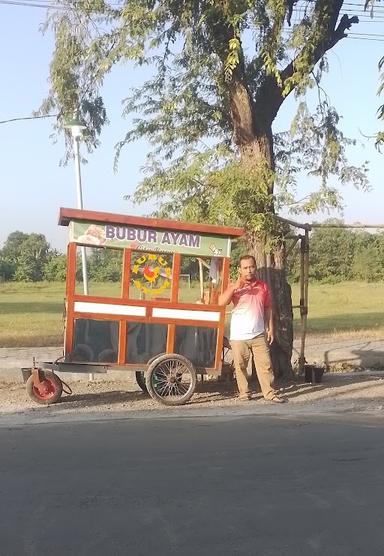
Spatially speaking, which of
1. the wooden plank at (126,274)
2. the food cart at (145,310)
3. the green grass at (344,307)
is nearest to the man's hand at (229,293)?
the food cart at (145,310)

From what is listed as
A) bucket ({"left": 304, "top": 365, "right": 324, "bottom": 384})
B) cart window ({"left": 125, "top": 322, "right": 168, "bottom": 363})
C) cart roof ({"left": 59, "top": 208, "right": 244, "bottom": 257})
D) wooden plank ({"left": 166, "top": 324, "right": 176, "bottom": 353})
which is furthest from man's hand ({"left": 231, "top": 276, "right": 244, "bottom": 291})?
bucket ({"left": 304, "top": 365, "right": 324, "bottom": 384})

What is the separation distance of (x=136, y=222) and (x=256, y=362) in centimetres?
246

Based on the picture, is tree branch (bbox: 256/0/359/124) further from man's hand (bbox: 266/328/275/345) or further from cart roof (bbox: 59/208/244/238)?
man's hand (bbox: 266/328/275/345)

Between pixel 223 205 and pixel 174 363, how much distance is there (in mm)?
2353

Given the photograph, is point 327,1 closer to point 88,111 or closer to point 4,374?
point 88,111

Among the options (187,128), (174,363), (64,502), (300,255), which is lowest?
(64,502)

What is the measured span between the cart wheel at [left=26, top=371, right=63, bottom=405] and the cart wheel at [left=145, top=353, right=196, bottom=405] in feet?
3.98

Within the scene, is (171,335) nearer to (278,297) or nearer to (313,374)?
(278,297)

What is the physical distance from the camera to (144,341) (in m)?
8.95

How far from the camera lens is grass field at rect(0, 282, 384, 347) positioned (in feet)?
54.3

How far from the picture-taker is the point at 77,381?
11.1 m

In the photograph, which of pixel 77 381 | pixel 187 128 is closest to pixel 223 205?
pixel 187 128

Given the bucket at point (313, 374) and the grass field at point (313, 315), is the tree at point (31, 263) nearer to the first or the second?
the grass field at point (313, 315)

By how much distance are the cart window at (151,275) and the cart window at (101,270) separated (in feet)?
0.83
